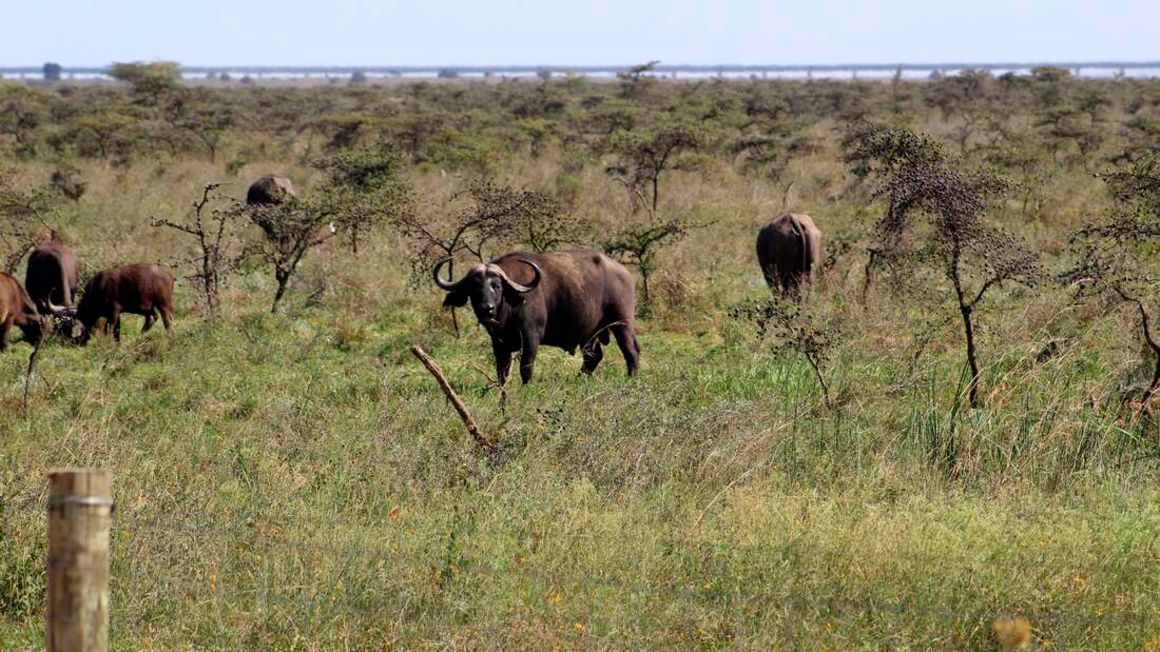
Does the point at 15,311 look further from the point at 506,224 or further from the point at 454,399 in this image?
the point at 454,399

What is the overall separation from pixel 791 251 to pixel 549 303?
3887 millimetres

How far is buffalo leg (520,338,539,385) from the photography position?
35.6ft

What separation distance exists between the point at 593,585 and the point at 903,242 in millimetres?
5803

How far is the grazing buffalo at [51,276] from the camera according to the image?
13.9 meters

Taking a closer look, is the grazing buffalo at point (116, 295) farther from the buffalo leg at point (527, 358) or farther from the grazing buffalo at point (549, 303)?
the buffalo leg at point (527, 358)

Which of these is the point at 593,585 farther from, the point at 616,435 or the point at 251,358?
the point at 251,358

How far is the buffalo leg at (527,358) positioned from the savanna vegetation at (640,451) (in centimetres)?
26

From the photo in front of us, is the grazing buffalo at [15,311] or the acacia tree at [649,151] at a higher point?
the acacia tree at [649,151]

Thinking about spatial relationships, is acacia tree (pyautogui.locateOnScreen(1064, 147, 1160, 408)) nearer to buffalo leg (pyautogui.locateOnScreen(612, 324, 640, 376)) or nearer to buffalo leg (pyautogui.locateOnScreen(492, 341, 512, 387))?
buffalo leg (pyautogui.locateOnScreen(612, 324, 640, 376))

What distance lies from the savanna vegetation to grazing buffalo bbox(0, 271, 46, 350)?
374 millimetres

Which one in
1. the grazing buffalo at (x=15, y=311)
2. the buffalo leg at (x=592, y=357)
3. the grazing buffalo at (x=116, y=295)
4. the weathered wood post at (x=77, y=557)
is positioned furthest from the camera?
the grazing buffalo at (x=116, y=295)

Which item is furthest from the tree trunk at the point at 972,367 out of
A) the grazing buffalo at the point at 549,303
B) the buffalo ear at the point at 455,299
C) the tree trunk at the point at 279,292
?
the tree trunk at the point at 279,292

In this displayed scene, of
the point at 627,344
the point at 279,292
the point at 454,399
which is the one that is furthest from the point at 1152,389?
the point at 279,292

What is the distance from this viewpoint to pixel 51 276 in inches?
549
